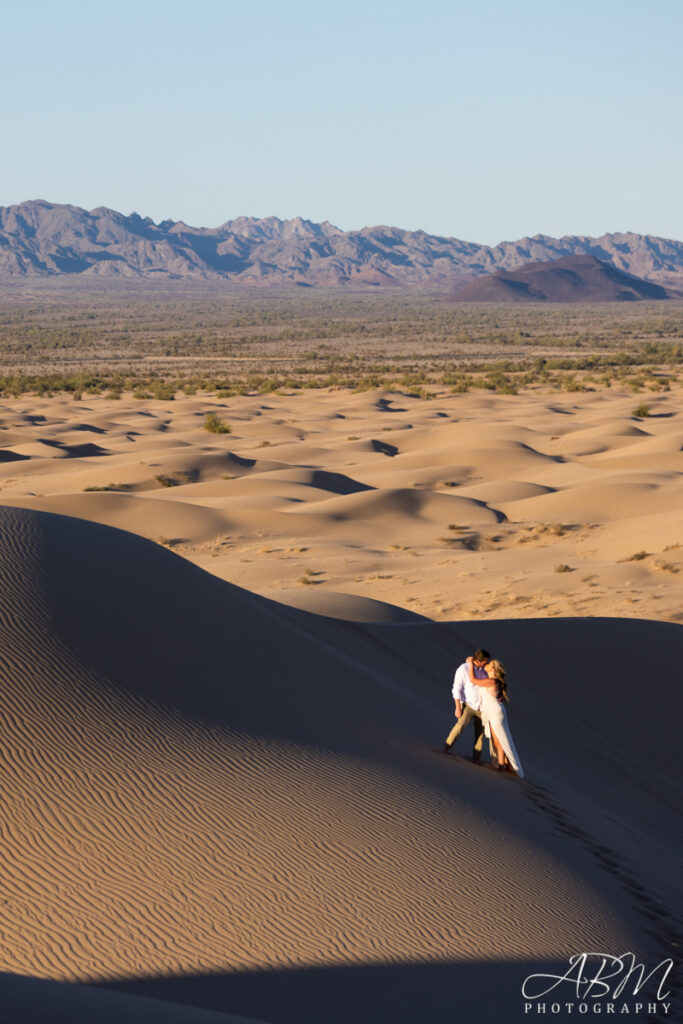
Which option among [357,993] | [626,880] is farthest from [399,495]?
[357,993]

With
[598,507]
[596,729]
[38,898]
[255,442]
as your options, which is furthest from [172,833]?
[255,442]

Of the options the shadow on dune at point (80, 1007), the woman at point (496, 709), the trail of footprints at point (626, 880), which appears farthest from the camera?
the woman at point (496, 709)

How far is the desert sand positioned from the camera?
509cm

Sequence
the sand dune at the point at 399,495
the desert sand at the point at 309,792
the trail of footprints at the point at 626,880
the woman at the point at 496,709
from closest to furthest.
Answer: the desert sand at the point at 309,792 → the trail of footprints at the point at 626,880 → the woman at the point at 496,709 → the sand dune at the point at 399,495

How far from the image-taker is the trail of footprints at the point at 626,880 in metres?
6.14

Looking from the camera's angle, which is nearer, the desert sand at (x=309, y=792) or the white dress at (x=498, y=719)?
the desert sand at (x=309, y=792)

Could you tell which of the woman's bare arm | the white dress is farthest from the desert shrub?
the white dress

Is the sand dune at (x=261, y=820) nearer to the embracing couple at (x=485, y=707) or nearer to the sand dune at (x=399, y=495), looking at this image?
the embracing couple at (x=485, y=707)

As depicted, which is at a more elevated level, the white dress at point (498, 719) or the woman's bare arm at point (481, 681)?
the woman's bare arm at point (481, 681)

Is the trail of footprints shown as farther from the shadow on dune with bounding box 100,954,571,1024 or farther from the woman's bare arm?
the shadow on dune with bounding box 100,954,571,1024

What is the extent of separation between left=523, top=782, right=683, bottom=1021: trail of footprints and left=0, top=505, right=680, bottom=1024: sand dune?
0.07 feet

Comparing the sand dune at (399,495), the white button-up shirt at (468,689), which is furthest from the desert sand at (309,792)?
the white button-up shirt at (468,689)

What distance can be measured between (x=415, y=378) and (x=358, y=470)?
28568 millimetres

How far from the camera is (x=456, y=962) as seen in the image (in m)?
5.36
